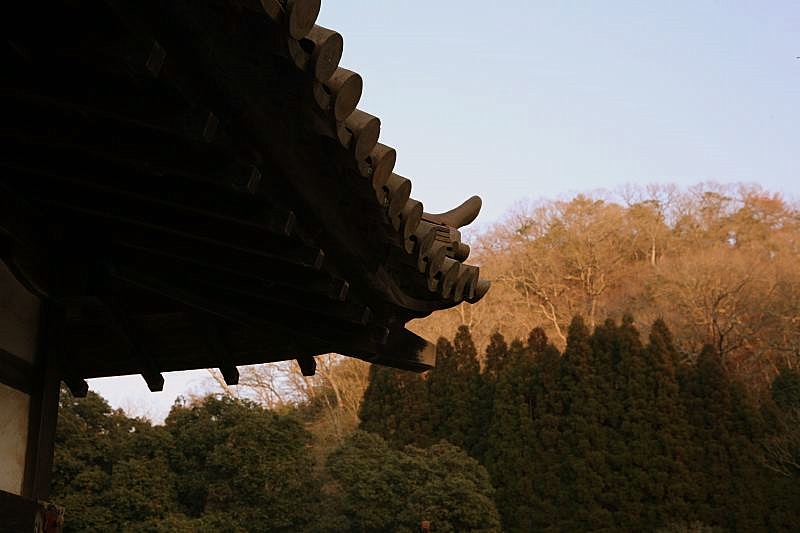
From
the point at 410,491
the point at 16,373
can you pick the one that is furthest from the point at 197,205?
the point at 410,491

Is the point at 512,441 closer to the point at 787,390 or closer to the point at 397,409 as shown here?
the point at 397,409

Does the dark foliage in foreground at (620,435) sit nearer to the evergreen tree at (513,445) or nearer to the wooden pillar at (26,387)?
the evergreen tree at (513,445)

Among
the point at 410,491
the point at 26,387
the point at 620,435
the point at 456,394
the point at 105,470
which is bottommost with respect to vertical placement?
the point at 26,387

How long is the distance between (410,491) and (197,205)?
47.9 ft

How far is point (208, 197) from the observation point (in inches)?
89.4

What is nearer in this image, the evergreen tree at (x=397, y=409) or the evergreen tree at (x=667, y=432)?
the evergreen tree at (x=667, y=432)

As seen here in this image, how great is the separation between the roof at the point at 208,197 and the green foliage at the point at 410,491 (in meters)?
12.6

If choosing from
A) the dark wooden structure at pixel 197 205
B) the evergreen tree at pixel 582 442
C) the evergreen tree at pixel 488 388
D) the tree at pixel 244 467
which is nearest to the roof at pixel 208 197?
the dark wooden structure at pixel 197 205

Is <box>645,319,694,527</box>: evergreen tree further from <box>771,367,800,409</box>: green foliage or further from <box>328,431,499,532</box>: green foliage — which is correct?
<box>328,431,499,532</box>: green foliage

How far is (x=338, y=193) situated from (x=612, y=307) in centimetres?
2948

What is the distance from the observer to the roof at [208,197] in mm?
1666

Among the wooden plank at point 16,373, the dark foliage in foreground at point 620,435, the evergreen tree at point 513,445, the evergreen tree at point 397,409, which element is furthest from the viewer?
the evergreen tree at point 397,409

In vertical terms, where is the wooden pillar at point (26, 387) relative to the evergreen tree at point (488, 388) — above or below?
below

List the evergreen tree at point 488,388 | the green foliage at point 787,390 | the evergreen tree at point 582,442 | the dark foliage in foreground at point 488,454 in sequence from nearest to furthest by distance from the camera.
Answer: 1. the dark foliage in foreground at point 488,454
2. the evergreen tree at point 582,442
3. the green foliage at point 787,390
4. the evergreen tree at point 488,388
